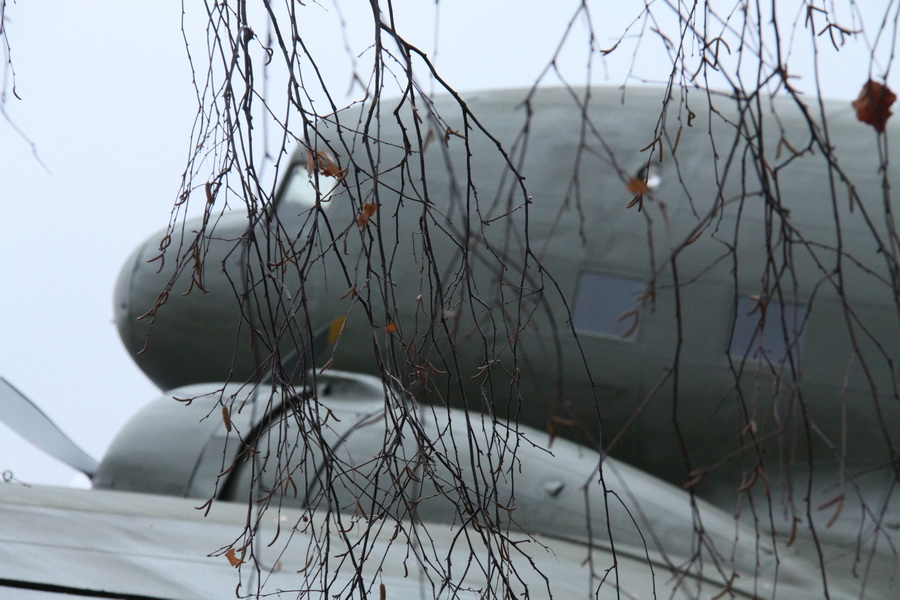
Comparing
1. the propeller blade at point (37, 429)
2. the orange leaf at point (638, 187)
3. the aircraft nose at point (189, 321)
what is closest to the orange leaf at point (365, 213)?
the orange leaf at point (638, 187)

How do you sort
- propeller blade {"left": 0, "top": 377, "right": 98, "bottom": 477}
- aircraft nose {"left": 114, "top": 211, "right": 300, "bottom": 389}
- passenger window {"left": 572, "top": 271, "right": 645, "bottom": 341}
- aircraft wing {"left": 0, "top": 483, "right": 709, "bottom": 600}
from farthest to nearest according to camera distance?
aircraft nose {"left": 114, "top": 211, "right": 300, "bottom": 389} → passenger window {"left": 572, "top": 271, "right": 645, "bottom": 341} → propeller blade {"left": 0, "top": 377, "right": 98, "bottom": 477} → aircraft wing {"left": 0, "top": 483, "right": 709, "bottom": 600}

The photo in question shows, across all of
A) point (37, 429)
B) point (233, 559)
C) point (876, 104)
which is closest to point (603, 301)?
point (37, 429)

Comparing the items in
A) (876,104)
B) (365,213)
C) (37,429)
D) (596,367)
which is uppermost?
(876,104)

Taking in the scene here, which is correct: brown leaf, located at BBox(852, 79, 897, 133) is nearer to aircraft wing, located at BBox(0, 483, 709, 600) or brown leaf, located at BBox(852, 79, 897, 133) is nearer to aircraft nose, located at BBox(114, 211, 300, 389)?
aircraft wing, located at BBox(0, 483, 709, 600)

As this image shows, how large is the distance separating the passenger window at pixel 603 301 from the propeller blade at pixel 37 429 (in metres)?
3.08

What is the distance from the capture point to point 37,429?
6.36m

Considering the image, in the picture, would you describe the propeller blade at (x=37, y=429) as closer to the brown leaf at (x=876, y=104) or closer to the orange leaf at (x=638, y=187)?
the orange leaf at (x=638, y=187)

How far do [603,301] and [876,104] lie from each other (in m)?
4.22

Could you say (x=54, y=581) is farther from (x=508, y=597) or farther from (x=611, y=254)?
(x=611, y=254)

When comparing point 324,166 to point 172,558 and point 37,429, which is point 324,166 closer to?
point 172,558

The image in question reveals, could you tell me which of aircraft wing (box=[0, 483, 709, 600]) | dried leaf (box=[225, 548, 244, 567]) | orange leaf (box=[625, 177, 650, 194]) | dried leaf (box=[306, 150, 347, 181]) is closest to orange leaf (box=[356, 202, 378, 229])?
dried leaf (box=[306, 150, 347, 181])

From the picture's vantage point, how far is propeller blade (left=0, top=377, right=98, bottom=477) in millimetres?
6048

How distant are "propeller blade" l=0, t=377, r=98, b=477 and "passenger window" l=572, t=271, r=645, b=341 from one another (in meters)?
3.08

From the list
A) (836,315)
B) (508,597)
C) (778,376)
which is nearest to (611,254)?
(836,315)
